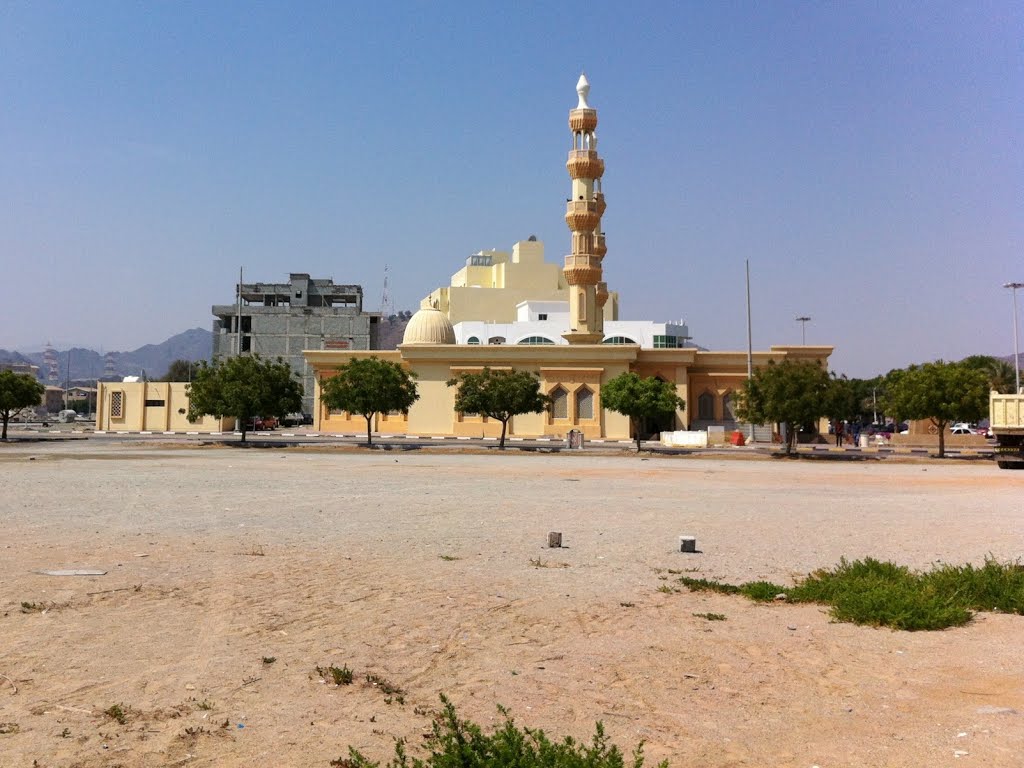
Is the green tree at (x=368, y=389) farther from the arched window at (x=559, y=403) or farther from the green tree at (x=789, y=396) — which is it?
the green tree at (x=789, y=396)

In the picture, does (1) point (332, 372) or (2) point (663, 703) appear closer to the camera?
(2) point (663, 703)

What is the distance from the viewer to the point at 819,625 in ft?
25.4

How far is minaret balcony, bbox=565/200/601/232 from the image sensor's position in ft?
201

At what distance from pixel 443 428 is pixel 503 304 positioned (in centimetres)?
2800

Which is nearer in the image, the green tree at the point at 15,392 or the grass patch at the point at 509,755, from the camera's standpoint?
the grass patch at the point at 509,755

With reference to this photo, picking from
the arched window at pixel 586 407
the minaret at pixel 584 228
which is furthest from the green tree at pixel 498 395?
the minaret at pixel 584 228

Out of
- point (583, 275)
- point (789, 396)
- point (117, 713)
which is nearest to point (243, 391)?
point (583, 275)

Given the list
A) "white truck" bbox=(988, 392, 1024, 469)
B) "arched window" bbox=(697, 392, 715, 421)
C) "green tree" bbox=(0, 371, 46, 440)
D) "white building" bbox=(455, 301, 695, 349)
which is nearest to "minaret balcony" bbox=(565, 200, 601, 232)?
"white building" bbox=(455, 301, 695, 349)

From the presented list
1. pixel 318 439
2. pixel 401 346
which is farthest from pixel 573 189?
pixel 318 439

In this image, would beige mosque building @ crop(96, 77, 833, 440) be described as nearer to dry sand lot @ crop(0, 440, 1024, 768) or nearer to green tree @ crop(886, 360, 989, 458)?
green tree @ crop(886, 360, 989, 458)

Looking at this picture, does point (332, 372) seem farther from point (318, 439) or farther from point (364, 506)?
point (364, 506)

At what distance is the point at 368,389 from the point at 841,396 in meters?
23.3

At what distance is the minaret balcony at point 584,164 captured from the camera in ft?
201

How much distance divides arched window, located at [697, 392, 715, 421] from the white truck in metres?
25.5
